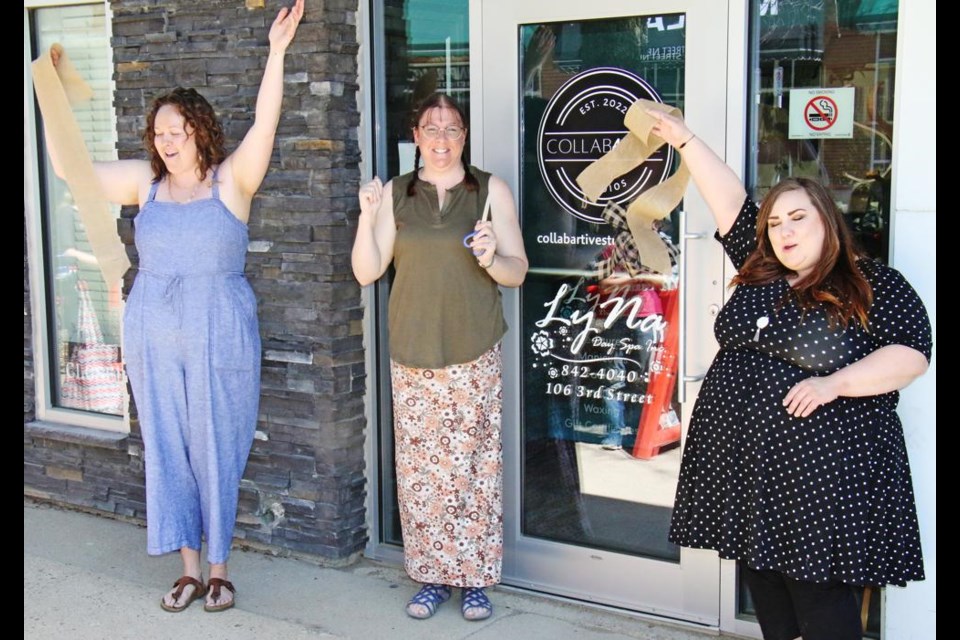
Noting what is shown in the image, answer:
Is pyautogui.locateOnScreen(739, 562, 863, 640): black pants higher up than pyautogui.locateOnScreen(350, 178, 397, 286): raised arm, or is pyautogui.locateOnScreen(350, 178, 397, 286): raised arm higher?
pyautogui.locateOnScreen(350, 178, 397, 286): raised arm

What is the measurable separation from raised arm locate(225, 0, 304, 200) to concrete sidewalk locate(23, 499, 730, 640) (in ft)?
5.36

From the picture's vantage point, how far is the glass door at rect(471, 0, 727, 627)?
4.07m

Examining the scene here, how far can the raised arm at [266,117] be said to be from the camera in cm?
406

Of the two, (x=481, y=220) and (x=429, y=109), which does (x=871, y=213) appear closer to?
(x=481, y=220)

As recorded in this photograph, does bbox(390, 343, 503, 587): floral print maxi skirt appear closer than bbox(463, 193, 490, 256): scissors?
No

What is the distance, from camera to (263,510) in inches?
197

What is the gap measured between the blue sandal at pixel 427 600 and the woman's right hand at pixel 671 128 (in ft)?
6.37

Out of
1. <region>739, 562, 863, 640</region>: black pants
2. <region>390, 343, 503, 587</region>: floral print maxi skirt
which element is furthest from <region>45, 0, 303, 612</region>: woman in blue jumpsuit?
<region>739, 562, 863, 640</region>: black pants

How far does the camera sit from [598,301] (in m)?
4.34

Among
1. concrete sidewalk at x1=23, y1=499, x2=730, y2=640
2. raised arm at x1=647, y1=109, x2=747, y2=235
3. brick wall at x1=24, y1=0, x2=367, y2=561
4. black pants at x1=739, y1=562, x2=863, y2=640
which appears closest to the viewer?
black pants at x1=739, y1=562, x2=863, y2=640

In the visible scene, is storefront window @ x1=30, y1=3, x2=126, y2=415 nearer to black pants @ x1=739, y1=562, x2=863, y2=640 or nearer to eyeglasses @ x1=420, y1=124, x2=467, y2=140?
eyeglasses @ x1=420, y1=124, x2=467, y2=140

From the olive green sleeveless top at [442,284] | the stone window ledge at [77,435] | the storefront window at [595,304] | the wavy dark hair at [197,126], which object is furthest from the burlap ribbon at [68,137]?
→ the storefront window at [595,304]

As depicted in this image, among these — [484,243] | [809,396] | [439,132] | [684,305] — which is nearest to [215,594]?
[484,243]

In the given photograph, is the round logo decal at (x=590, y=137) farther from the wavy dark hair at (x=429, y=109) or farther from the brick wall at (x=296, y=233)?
the brick wall at (x=296, y=233)
